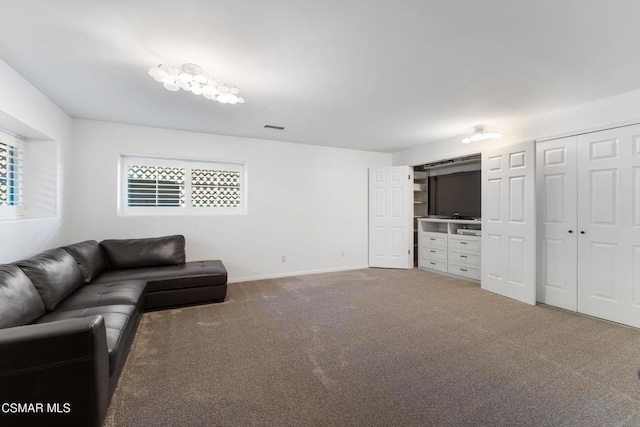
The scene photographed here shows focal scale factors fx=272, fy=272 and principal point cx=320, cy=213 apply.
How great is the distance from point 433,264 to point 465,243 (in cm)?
80

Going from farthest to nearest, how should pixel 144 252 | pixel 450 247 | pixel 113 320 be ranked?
pixel 450 247, pixel 144 252, pixel 113 320

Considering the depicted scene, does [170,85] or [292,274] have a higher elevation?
[170,85]

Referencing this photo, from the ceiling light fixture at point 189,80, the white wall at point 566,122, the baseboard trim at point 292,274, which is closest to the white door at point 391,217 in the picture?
the baseboard trim at point 292,274

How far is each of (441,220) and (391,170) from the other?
1.35 meters

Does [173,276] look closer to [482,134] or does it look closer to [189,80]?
[189,80]

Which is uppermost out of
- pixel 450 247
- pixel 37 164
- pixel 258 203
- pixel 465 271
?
pixel 37 164

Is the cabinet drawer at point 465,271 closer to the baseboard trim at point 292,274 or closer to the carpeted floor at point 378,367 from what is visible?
the carpeted floor at point 378,367

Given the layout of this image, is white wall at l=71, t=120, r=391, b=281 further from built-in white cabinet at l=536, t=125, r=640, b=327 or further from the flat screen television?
built-in white cabinet at l=536, t=125, r=640, b=327

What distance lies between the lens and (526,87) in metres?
2.62

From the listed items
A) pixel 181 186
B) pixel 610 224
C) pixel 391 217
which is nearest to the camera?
pixel 610 224

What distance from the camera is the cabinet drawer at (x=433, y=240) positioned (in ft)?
16.3

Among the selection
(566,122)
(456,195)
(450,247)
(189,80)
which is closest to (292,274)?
(450,247)

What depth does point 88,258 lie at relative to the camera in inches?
116

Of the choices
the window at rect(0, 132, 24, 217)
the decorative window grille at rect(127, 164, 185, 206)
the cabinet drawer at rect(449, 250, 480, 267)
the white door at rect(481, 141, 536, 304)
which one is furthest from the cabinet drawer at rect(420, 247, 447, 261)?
the window at rect(0, 132, 24, 217)
